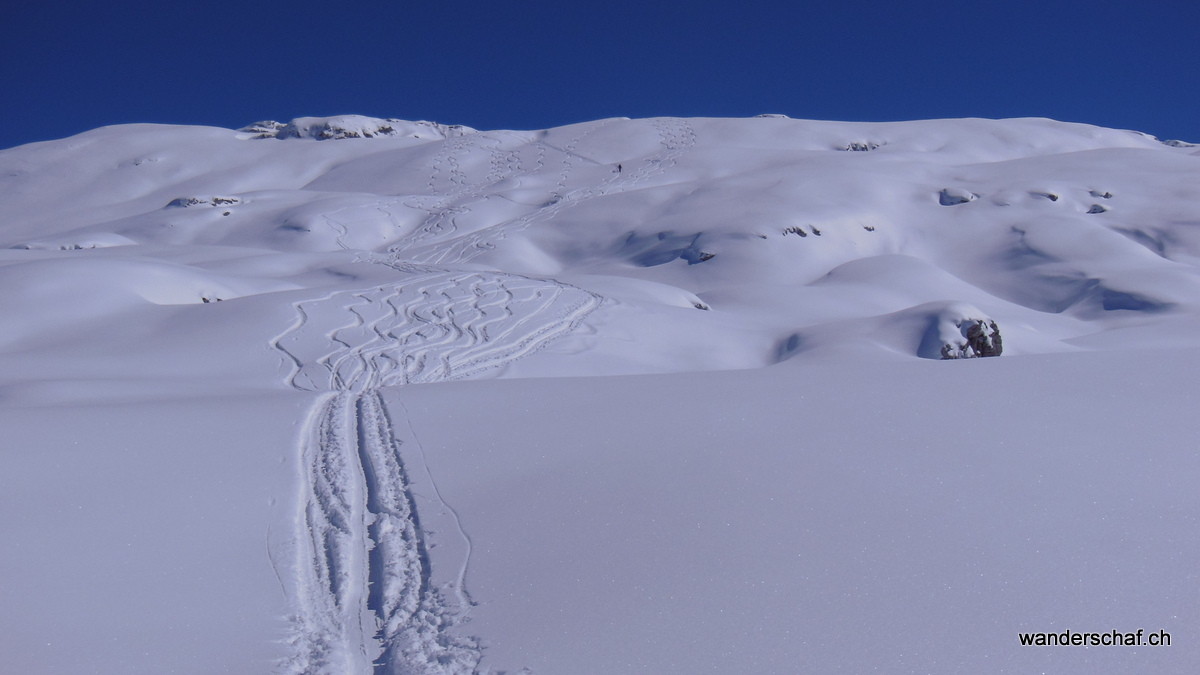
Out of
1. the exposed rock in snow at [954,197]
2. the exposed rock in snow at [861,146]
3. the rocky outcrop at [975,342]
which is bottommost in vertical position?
the rocky outcrop at [975,342]

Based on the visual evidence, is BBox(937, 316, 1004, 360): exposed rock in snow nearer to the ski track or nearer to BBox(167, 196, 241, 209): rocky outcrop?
the ski track

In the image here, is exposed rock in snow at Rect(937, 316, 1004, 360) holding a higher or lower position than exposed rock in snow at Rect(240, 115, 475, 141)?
lower

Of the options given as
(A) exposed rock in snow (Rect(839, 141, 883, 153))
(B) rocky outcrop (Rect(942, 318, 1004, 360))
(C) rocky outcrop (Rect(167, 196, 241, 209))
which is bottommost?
(B) rocky outcrop (Rect(942, 318, 1004, 360))

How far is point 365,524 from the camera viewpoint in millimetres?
4578

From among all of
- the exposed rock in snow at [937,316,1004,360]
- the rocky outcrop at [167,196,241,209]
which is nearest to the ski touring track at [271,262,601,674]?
the exposed rock in snow at [937,316,1004,360]

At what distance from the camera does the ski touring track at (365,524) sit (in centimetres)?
328

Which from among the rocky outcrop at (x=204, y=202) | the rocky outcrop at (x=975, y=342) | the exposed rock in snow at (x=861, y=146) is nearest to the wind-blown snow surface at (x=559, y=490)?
the rocky outcrop at (x=975, y=342)

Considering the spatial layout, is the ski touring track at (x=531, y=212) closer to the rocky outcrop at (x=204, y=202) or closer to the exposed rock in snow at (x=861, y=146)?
the rocky outcrop at (x=204, y=202)

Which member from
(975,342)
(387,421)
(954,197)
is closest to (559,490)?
(387,421)

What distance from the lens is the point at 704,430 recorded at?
5.65 m

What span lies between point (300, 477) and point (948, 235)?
2972 cm

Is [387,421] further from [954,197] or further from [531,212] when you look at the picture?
[954,197]

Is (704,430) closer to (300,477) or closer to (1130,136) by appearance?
(300,477)

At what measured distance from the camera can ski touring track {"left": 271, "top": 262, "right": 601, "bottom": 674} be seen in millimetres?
3275
